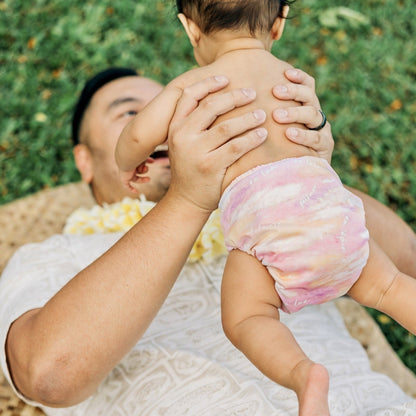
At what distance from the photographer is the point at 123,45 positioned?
4.79 m

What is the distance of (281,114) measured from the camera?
167 centimetres

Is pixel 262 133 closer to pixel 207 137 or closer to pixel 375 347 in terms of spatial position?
pixel 207 137

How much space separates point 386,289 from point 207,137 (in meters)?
0.69

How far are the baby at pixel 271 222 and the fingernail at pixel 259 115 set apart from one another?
1.6 inches

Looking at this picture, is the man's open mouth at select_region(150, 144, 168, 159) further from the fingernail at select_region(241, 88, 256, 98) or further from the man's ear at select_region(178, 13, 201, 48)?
the fingernail at select_region(241, 88, 256, 98)

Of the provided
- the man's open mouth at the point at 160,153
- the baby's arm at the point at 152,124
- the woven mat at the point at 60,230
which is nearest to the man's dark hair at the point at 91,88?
the woven mat at the point at 60,230

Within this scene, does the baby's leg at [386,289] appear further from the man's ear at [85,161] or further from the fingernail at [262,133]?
the man's ear at [85,161]

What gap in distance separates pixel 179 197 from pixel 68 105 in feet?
9.33

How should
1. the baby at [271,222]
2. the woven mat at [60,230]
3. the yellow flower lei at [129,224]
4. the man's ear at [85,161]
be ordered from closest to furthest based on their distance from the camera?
1. the baby at [271,222]
2. the yellow flower lei at [129,224]
3. the woven mat at [60,230]
4. the man's ear at [85,161]

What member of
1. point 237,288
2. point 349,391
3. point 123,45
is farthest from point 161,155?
point 123,45

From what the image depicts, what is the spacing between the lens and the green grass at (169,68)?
13.7 feet

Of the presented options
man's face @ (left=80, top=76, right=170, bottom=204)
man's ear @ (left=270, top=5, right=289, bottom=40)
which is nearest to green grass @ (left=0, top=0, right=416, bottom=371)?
man's face @ (left=80, top=76, right=170, bottom=204)

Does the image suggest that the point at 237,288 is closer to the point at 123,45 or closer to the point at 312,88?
the point at 312,88

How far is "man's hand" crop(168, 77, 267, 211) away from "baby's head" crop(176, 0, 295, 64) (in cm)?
17
